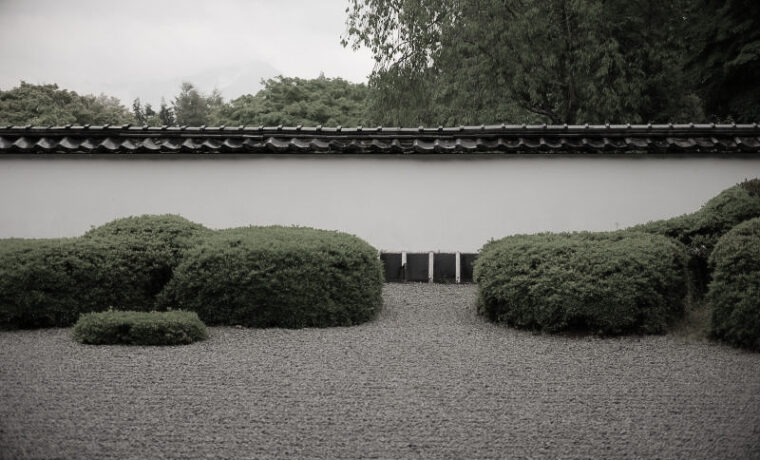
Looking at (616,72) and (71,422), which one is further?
(616,72)

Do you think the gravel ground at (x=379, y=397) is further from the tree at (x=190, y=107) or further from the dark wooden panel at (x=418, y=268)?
the tree at (x=190, y=107)

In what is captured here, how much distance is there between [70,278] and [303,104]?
94.6ft

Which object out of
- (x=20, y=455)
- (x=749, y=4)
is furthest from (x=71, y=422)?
(x=749, y=4)

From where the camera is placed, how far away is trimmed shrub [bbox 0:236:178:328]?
674 cm

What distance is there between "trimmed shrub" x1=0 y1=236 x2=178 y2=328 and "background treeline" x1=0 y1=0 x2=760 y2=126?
12185 millimetres

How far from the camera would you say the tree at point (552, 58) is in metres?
16.5

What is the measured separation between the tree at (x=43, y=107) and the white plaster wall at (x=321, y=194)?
88.7ft

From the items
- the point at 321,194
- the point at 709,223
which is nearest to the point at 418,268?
the point at 321,194

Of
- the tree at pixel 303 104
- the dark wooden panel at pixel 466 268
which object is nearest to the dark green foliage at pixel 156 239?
the dark wooden panel at pixel 466 268

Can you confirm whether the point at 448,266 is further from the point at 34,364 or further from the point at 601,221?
the point at 34,364

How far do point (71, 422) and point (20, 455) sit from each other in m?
0.51

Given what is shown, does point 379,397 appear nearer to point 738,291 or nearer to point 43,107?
point 738,291

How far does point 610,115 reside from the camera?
16234 mm

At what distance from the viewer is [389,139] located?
33.3 feet
